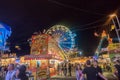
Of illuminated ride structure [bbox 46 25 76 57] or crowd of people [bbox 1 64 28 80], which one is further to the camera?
illuminated ride structure [bbox 46 25 76 57]

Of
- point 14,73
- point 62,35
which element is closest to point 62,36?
point 62,35

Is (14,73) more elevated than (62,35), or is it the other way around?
(62,35)

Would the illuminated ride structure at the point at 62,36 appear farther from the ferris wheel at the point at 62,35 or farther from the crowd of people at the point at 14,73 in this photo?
the crowd of people at the point at 14,73

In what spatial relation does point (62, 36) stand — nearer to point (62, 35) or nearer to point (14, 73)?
point (62, 35)

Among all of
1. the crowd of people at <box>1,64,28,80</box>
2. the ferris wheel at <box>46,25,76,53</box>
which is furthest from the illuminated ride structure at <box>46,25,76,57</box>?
the crowd of people at <box>1,64,28,80</box>

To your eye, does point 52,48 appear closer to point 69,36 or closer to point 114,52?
point 69,36

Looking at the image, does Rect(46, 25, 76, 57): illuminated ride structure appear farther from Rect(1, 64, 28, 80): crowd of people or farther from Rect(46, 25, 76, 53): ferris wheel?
Rect(1, 64, 28, 80): crowd of people

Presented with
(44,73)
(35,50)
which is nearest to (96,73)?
(44,73)

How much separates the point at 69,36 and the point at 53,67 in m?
14.3

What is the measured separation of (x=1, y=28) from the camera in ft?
95.2

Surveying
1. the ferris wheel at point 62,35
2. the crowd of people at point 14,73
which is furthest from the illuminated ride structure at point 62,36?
the crowd of people at point 14,73

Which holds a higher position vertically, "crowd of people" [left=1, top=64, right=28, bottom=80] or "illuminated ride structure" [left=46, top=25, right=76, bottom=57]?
"illuminated ride structure" [left=46, top=25, right=76, bottom=57]

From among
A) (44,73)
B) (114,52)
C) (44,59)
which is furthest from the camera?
(44,59)

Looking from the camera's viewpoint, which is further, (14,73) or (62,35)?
(62,35)
